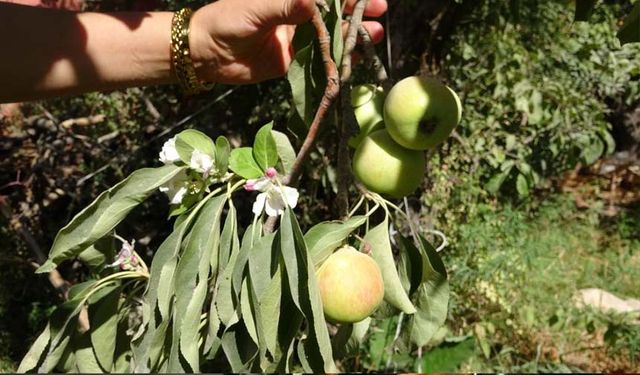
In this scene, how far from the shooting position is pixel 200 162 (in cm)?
93

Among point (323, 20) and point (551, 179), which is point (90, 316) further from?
point (551, 179)

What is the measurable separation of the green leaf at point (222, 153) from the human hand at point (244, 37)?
249 mm

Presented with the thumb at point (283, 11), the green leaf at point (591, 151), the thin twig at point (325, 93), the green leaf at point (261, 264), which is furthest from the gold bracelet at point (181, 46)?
the green leaf at point (591, 151)

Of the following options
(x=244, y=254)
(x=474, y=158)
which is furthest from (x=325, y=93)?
(x=474, y=158)

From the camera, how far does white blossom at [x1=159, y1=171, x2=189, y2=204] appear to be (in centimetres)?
96

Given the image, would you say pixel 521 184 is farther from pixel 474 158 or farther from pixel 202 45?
pixel 202 45

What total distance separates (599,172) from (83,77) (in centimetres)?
306

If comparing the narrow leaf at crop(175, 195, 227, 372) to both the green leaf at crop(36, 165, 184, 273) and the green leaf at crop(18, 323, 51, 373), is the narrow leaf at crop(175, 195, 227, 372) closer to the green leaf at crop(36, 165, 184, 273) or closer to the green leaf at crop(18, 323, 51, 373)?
the green leaf at crop(36, 165, 184, 273)

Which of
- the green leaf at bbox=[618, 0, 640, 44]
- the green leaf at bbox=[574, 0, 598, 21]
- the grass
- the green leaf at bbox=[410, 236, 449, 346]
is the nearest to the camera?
the green leaf at bbox=[618, 0, 640, 44]

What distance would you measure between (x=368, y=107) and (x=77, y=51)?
594 mm

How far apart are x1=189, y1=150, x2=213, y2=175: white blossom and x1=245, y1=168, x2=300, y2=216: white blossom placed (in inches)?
2.7

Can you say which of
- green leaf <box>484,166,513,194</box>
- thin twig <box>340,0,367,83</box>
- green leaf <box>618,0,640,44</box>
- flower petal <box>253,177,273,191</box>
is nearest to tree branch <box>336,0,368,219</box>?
thin twig <box>340,0,367,83</box>

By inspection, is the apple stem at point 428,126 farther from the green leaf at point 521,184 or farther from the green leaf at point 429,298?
the green leaf at point 521,184

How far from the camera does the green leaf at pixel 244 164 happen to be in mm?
917
